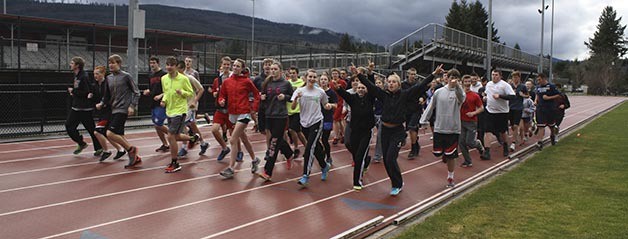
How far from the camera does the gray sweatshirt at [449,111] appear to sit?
25.8 ft

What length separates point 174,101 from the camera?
8461mm

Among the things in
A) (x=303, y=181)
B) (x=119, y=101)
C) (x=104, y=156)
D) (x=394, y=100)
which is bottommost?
(x=303, y=181)

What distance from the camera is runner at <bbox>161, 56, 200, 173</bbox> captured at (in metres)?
8.39

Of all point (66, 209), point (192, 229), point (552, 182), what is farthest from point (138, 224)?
point (552, 182)

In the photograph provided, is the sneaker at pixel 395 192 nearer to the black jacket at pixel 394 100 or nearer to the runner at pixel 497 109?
the black jacket at pixel 394 100

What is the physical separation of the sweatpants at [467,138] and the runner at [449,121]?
208 cm

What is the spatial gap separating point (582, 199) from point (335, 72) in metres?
5.58

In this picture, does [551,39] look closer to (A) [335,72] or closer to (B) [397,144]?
(A) [335,72]

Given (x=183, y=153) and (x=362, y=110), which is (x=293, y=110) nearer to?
(x=362, y=110)

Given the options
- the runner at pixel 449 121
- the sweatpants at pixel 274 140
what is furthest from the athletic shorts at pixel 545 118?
the sweatpants at pixel 274 140

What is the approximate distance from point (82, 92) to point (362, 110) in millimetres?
5391

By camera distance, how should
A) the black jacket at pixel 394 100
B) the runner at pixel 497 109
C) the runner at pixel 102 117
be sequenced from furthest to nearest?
the runner at pixel 497 109 < the runner at pixel 102 117 < the black jacket at pixel 394 100

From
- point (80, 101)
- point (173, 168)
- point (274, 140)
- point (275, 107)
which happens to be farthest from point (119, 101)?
point (274, 140)

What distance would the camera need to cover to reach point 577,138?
15.5 metres
